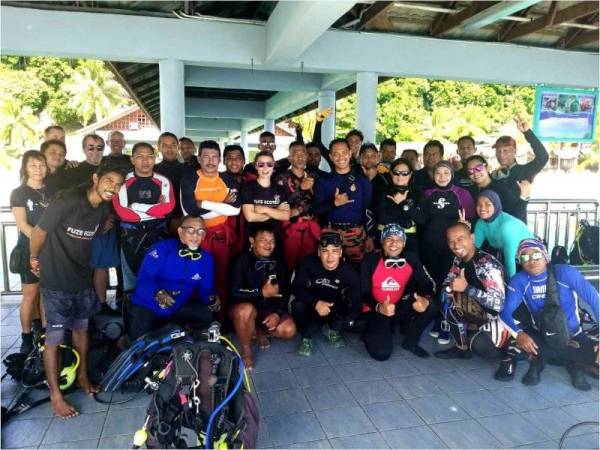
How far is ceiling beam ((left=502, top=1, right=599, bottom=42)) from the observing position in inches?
193

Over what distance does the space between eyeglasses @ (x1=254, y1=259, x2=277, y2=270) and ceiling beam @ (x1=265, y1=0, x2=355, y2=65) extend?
6.64 ft

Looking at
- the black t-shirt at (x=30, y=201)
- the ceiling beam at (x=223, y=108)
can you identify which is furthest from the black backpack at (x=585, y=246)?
the ceiling beam at (x=223, y=108)

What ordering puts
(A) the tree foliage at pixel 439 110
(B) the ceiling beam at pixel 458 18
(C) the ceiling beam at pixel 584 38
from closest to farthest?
(B) the ceiling beam at pixel 458 18, (C) the ceiling beam at pixel 584 38, (A) the tree foliage at pixel 439 110

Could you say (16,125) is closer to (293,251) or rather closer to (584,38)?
(293,251)

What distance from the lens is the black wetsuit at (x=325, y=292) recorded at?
372cm

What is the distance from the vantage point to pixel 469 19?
502 cm

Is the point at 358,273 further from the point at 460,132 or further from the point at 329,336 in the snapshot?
the point at 460,132

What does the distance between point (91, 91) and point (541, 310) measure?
3368 centimetres

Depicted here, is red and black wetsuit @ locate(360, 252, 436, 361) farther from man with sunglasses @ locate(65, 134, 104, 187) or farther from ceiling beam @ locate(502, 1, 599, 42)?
ceiling beam @ locate(502, 1, 599, 42)

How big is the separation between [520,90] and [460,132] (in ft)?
15.1

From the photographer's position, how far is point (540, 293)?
3305mm

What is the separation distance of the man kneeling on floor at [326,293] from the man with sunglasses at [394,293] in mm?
152

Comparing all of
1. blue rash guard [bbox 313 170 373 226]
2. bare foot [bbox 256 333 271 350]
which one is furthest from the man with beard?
blue rash guard [bbox 313 170 373 226]

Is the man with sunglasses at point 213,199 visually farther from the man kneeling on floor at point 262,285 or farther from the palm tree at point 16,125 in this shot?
the palm tree at point 16,125
